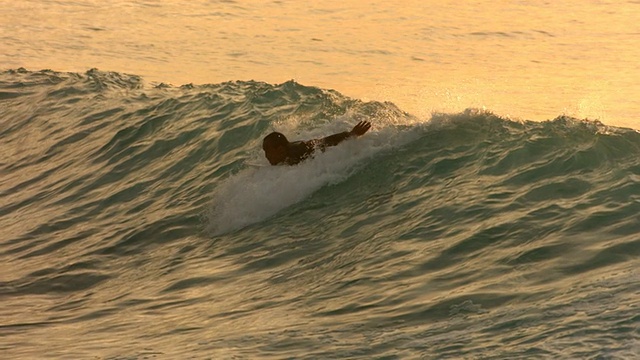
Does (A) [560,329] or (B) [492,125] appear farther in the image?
(B) [492,125]

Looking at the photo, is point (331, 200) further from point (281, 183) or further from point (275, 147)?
point (275, 147)

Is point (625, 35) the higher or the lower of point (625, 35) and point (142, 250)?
the higher

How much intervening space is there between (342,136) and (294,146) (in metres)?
0.56

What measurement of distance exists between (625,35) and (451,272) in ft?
45.7

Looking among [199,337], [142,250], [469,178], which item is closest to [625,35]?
[469,178]

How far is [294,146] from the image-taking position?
13.0m

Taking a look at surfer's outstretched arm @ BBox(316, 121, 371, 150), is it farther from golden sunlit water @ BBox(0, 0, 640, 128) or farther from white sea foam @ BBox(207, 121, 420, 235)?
golden sunlit water @ BBox(0, 0, 640, 128)

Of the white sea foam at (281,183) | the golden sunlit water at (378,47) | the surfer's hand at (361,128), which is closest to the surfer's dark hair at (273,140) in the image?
the white sea foam at (281,183)

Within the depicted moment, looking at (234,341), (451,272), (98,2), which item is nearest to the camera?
(234,341)

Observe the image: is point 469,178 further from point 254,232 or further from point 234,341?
point 234,341

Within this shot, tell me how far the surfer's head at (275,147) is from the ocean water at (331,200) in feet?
0.61

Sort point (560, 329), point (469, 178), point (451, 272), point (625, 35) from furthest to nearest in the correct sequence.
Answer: point (625, 35) < point (469, 178) < point (451, 272) < point (560, 329)

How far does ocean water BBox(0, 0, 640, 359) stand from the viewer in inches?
353

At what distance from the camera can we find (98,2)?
2872 centimetres
